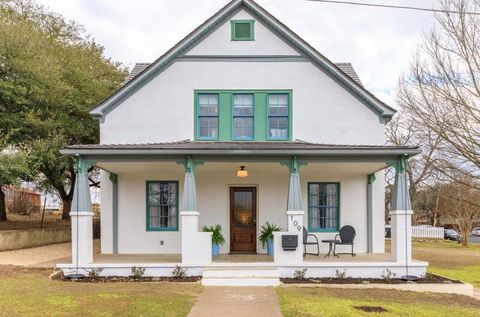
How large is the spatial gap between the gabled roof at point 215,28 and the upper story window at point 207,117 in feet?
5.25

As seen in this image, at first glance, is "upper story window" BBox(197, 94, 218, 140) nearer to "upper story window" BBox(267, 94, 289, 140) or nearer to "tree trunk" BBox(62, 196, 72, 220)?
"upper story window" BBox(267, 94, 289, 140)

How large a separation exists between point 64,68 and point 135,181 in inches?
368

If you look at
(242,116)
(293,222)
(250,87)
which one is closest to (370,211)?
(293,222)

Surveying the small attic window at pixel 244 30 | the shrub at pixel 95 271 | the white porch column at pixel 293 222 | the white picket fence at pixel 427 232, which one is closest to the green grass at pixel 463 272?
the white porch column at pixel 293 222

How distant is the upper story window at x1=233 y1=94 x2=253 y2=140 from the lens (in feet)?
45.7

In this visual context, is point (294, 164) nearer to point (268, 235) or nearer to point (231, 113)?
point (268, 235)

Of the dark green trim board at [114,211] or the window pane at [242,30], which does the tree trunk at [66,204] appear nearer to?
the dark green trim board at [114,211]

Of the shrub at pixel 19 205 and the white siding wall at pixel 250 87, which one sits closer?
the white siding wall at pixel 250 87

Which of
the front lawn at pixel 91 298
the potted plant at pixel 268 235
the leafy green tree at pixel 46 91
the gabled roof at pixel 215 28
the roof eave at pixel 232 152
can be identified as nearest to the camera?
the front lawn at pixel 91 298

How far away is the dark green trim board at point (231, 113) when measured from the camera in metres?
13.8

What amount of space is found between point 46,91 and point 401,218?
572 inches

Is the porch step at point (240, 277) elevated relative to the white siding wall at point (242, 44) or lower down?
lower down

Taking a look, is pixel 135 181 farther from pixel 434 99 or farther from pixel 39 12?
pixel 39 12

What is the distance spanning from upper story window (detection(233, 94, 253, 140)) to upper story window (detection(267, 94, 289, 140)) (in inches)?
23.3
